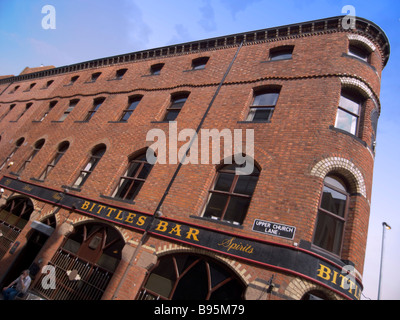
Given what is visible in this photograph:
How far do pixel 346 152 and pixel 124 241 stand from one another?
7900mm

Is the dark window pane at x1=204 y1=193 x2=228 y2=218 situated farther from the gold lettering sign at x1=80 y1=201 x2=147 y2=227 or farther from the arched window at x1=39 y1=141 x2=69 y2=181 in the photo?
the arched window at x1=39 y1=141 x2=69 y2=181

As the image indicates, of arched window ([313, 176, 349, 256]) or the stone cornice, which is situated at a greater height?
the stone cornice

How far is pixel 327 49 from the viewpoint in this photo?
936cm

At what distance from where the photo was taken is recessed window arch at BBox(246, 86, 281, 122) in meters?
8.80

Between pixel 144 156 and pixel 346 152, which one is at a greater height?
pixel 346 152

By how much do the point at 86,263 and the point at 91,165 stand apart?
504 cm

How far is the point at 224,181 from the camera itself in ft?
25.4

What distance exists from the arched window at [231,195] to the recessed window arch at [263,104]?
8.03 feet

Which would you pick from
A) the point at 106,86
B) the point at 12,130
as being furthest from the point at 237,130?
the point at 12,130

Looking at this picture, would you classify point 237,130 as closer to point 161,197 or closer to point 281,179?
point 281,179

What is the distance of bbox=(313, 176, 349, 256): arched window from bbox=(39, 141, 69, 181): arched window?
44.4ft

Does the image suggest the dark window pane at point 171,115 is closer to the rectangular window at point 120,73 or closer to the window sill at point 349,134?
the window sill at point 349,134

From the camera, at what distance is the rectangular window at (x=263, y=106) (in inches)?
346
